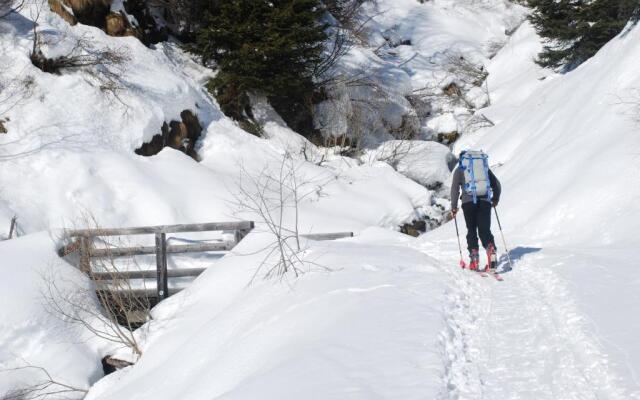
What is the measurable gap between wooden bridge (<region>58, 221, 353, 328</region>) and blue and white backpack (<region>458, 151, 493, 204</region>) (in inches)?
164

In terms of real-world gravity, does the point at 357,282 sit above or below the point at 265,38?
below

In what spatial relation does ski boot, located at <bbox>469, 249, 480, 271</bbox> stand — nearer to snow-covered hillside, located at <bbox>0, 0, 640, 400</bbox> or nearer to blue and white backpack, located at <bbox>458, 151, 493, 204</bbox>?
snow-covered hillside, located at <bbox>0, 0, 640, 400</bbox>

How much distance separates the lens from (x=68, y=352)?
920 cm

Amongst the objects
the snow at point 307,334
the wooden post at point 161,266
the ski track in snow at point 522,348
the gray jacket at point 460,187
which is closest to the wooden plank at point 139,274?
the wooden post at point 161,266

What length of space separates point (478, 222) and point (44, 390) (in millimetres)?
6753

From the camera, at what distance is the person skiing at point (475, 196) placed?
8.40 metres

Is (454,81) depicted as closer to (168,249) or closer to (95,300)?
(168,249)

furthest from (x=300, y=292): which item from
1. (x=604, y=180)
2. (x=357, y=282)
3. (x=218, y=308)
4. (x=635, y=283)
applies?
(x=604, y=180)

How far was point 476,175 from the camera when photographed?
332 inches

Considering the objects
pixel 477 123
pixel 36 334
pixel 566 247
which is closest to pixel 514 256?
pixel 566 247

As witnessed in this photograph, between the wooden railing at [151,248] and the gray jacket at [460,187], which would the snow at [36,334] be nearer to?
the wooden railing at [151,248]

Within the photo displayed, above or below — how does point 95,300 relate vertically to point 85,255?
below

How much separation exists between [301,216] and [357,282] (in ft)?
27.5

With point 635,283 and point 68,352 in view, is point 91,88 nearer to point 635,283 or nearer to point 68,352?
point 68,352
